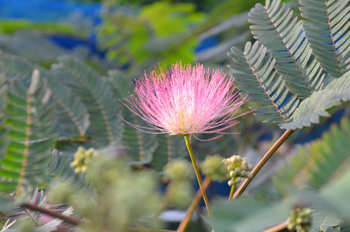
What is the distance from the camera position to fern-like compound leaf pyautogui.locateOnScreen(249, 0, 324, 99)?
1.72ft

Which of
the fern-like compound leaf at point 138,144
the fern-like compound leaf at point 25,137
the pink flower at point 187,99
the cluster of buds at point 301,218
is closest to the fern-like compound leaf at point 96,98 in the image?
the fern-like compound leaf at point 138,144

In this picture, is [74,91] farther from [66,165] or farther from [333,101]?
[333,101]

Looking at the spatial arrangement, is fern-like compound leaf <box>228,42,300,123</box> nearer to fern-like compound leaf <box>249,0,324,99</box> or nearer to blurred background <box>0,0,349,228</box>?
fern-like compound leaf <box>249,0,324,99</box>

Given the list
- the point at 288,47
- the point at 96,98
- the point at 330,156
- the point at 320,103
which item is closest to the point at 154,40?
the point at 96,98

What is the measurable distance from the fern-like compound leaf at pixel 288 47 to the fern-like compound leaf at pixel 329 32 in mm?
13

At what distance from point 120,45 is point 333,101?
2279 mm

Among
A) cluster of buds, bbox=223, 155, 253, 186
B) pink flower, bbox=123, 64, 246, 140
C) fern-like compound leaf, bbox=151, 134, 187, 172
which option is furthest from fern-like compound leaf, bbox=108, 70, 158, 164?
cluster of buds, bbox=223, 155, 253, 186

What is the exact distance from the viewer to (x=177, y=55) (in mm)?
1957

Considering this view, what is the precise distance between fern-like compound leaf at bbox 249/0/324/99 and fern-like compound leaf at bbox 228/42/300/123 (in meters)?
0.01

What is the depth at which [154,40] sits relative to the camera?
2.29 meters

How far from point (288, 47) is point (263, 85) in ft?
0.25

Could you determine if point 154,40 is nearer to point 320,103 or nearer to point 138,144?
point 138,144

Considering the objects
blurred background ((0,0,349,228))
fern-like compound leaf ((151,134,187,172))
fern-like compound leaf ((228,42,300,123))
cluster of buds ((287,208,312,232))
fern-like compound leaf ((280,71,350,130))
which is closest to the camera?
cluster of buds ((287,208,312,232))

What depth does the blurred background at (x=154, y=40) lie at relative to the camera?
126cm
